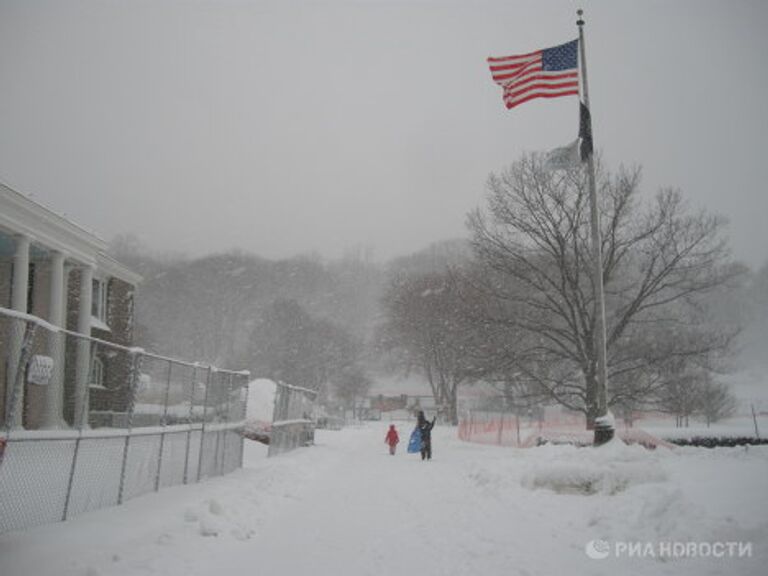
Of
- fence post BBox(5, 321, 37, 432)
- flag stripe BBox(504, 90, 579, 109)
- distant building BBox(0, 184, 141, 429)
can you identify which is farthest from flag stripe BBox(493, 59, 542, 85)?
fence post BBox(5, 321, 37, 432)

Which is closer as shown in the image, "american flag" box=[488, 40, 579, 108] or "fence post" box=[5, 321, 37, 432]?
"fence post" box=[5, 321, 37, 432]

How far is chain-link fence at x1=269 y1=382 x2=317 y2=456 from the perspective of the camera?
65.6ft

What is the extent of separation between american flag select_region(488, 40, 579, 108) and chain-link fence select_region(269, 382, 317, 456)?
11.5 meters

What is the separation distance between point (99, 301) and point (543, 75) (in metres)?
27.7

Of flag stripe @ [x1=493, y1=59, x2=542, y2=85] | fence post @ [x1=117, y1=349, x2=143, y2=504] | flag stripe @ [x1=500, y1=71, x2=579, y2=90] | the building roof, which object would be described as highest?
flag stripe @ [x1=493, y1=59, x2=542, y2=85]

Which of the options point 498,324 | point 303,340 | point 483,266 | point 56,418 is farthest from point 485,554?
point 303,340

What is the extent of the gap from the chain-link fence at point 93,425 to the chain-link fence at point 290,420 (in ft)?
17.1

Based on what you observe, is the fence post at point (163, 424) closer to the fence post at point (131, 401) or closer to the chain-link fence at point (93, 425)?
the chain-link fence at point (93, 425)

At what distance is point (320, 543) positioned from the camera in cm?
763

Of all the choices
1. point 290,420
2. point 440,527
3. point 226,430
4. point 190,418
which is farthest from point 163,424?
point 290,420

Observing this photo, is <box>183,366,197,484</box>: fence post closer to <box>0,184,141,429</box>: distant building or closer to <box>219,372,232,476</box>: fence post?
<box>0,184,141,429</box>: distant building

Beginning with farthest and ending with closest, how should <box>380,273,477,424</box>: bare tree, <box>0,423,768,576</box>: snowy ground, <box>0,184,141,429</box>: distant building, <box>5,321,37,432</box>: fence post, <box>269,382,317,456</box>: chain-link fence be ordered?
<box>380,273,477,424</box>: bare tree
<box>0,184,141,429</box>: distant building
<box>269,382,317,456</box>: chain-link fence
<box>5,321,37,432</box>: fence post
<box>0,423,768,576</box>: snowy ground

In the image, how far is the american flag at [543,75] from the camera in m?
15.4

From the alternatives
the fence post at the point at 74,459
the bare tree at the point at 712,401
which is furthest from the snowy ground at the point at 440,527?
the bare tree at the point at 712,401
